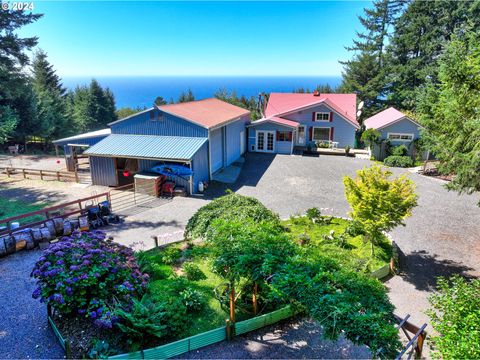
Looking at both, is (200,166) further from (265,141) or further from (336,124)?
(336,124)

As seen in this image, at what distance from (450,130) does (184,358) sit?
12.4m

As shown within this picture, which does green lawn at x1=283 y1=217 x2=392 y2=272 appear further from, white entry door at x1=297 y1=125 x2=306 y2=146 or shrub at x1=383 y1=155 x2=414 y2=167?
white entry door at x1=297 y1=125 x2=306 y2=146

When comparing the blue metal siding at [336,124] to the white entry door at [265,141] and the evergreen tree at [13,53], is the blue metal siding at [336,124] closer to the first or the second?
the white entry door at [265,141]

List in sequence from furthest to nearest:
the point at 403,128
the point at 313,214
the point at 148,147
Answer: the point at 403,128
the point at 148,147
the point at 313,214

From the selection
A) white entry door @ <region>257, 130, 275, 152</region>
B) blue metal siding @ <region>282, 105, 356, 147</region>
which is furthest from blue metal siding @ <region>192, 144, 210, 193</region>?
blue metal siding @ <region>282, 105, 356, 147</region>

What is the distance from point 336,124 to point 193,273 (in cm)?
2302

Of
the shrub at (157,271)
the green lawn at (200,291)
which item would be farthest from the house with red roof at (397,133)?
the shrub at (157,271)

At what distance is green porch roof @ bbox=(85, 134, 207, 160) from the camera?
1791 cm

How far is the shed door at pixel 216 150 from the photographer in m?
20.3

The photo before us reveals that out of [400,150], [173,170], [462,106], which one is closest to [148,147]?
[173,170]

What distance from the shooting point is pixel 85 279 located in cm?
693

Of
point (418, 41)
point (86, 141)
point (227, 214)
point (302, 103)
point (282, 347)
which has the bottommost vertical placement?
point (282, 347)

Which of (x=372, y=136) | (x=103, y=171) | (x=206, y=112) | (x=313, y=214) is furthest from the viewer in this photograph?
(x=372, y=136)

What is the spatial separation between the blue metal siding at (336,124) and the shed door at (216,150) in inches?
382
